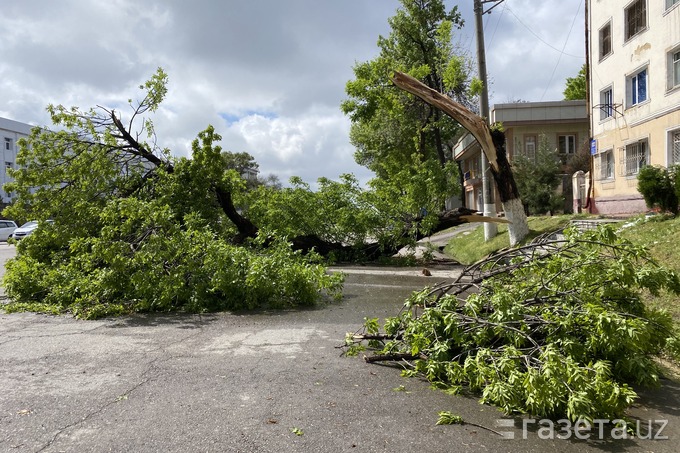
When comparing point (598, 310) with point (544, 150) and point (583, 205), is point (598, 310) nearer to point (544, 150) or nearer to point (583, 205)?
point (583, 205)

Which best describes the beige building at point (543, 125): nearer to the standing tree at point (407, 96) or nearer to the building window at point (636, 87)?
the standing tree at point (407, 96)

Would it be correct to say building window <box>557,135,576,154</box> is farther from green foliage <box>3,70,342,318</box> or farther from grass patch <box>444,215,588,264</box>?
green foliage <box>3,70,342,318</box>

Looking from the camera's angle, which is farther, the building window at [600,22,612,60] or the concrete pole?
the building window at [600,22,612,60]

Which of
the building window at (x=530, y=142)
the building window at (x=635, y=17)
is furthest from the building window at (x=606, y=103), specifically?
the building window at (x=530, y=142)

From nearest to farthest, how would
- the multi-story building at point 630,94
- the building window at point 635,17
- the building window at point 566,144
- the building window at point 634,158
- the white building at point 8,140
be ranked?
the multi-story building at point 630,94 → the building window at point 635,17 → the building window at point 634,158 → the building window at point 566,144 → the white building at point 8,140

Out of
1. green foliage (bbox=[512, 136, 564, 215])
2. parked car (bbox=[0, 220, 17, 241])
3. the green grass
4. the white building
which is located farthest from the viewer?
the white building

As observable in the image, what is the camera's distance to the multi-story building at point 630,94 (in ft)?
55.9

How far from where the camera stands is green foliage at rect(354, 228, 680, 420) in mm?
3705

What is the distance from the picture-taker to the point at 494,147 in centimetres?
1500

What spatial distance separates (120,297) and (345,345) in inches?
180

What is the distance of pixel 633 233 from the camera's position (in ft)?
39.1

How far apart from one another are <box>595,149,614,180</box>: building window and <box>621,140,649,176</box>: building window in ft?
4.51

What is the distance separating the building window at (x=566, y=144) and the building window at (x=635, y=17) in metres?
12.9

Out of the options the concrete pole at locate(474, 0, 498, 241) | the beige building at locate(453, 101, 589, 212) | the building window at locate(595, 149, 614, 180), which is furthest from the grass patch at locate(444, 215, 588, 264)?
the beige building at locate(453, 101, 589, 212)
